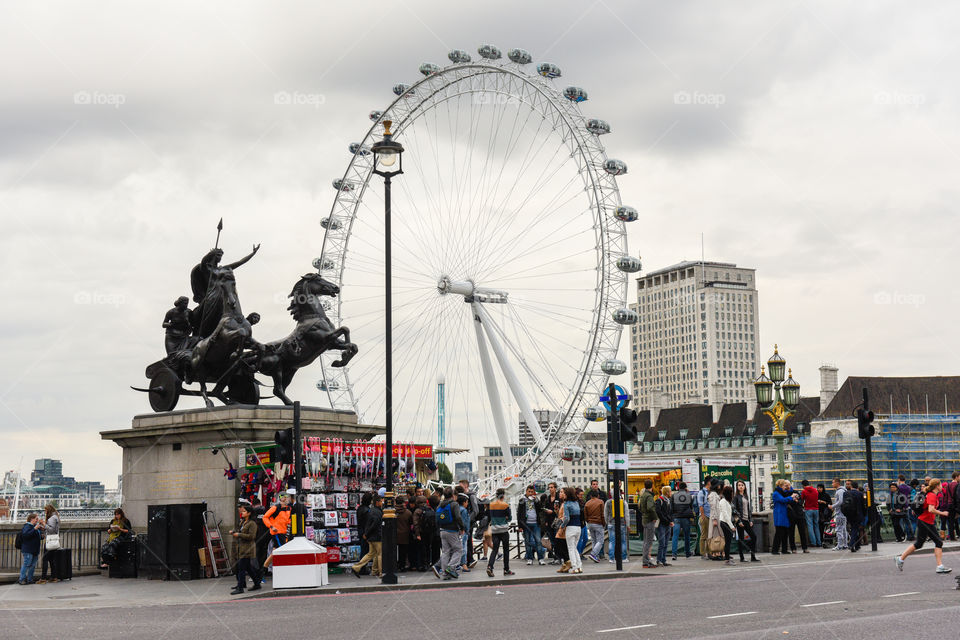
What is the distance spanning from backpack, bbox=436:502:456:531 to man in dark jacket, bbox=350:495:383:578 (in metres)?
1.23

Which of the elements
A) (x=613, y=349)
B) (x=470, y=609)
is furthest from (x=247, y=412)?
(x=613, y=349)

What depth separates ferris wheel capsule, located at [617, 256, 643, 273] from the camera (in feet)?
145

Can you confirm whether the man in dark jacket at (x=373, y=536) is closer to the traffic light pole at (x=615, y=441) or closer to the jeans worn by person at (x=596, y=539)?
the traffic light pole at (x=615, y=441)

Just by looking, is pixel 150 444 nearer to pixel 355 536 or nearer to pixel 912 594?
pixel 355 536

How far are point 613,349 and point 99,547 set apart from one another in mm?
25541

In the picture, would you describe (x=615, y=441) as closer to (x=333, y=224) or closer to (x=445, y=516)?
(x=445, y=516)

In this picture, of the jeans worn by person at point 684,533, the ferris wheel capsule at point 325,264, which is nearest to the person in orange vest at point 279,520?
the jeans worn by person at point 684,533

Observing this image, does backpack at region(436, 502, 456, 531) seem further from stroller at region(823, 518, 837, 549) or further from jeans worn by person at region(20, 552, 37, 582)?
stroller at region(823, 518, 837, 549)

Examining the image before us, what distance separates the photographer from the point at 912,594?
630 inches

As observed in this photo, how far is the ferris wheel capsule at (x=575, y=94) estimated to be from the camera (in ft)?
144

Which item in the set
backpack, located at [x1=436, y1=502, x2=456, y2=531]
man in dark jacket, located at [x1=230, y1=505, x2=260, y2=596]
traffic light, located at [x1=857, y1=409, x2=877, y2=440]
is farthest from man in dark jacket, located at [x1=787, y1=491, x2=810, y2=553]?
man in dark jacket, located at [x1=230, y1=505, x2=260, y2=596]

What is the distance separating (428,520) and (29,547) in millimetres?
7753

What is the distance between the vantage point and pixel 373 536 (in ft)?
69.8

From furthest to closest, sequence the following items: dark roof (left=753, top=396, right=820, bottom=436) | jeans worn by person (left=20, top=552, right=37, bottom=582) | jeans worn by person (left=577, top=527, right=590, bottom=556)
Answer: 1. dark roof (left=753, top=396, right=820, bottom=436)
2. jeans worn by person (left=577, top=527, right=590, bottom=556)
3. jeans worn by person (left=20, top=552, right=37, bottom=582)
